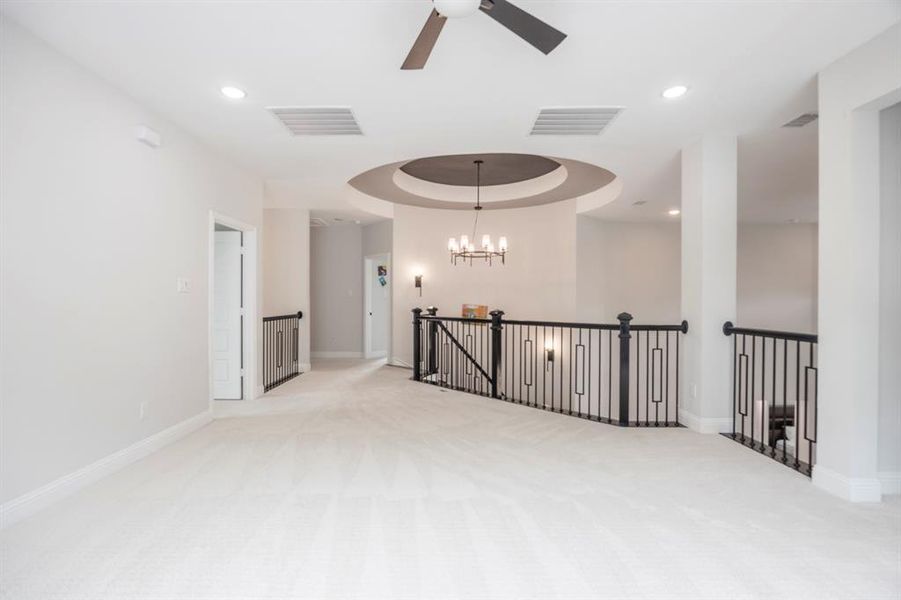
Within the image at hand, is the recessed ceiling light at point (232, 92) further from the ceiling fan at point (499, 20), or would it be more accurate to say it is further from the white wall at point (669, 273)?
the white wall at point (669, 273)

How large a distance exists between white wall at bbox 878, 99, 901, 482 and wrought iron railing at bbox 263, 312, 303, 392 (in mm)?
6299

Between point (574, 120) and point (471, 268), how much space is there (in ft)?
16.4

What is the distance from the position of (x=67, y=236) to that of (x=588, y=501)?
12.2 feet

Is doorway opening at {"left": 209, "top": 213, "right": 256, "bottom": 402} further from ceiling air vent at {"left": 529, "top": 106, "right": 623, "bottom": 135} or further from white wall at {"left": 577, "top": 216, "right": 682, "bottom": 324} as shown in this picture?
white wall at {"left": 577, "top": 216, "right": 682, "bottom": 324}

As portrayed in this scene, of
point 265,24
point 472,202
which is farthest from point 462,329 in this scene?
point 265,24

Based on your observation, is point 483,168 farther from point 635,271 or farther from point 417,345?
point 635,271

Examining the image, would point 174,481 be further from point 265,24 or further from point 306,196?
point 306,196

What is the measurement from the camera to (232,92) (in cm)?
341

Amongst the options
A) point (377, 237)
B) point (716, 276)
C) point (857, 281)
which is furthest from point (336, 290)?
point (857, 281)

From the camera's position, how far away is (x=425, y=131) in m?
4.21

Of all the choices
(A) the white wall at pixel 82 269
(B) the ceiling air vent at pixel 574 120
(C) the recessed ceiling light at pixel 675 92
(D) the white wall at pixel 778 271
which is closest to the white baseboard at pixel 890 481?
(C) the recessed ceiling light at pixel 675 92

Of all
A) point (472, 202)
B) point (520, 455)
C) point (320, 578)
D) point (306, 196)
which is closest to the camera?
point (320, 578)

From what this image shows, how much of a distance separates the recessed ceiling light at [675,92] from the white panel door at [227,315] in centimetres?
488

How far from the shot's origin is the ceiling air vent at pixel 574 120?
373 cm
